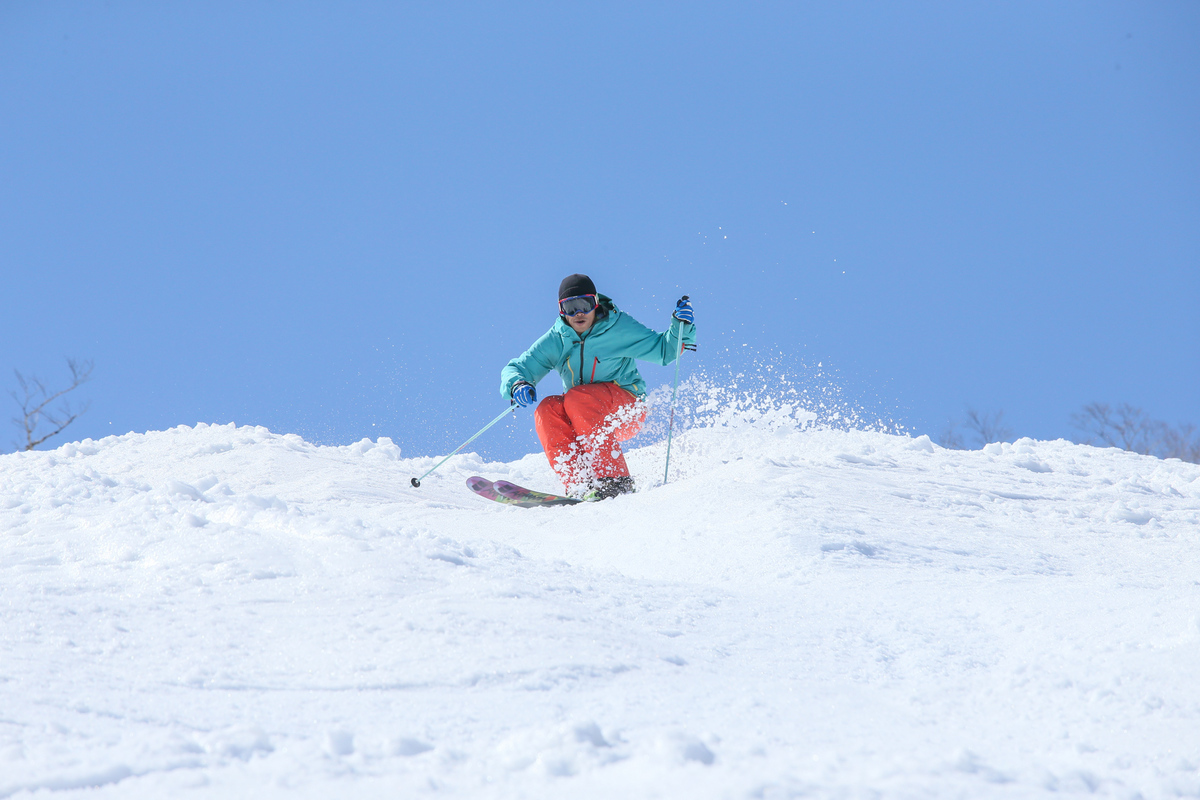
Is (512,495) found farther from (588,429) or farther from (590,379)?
(590,379)

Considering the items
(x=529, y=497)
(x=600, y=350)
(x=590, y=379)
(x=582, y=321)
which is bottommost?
(x=529, y=497)

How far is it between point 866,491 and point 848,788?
13.2 feet

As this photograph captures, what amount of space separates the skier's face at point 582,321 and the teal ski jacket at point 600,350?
0.07 metres

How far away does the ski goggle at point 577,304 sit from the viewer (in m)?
7.00

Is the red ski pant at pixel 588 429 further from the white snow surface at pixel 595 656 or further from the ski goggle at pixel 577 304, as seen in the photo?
the white snow surface at pixel 595 656

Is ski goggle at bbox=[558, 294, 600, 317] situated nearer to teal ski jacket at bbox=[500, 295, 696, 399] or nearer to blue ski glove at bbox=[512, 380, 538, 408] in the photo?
teal ski jacket at bbox=[500, 295, 696, 399]

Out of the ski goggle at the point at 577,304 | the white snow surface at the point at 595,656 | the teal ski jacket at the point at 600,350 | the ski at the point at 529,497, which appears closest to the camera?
the white snow surface at the point at 595,656

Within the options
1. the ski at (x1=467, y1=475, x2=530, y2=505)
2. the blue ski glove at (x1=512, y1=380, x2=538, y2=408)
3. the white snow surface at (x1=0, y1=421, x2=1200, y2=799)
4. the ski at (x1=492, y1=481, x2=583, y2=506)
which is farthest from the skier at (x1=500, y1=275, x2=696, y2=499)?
the white snow surface at (x1=0, y1=421, x2=1200, y2=799)

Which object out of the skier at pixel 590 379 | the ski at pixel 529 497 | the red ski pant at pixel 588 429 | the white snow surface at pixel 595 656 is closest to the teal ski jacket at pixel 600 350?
the skier at pixel 590 379

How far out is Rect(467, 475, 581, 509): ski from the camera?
265 inches

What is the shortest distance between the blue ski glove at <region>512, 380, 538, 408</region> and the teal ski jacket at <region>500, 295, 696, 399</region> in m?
0.26

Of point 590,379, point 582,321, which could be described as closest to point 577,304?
point 582,321

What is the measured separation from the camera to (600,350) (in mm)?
7277

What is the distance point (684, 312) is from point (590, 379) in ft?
3.29
